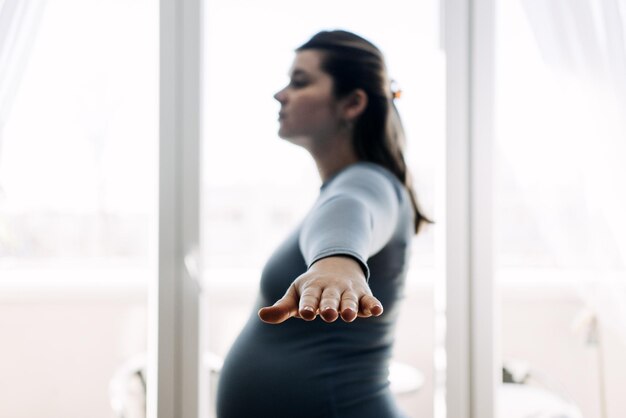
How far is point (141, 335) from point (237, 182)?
942mm

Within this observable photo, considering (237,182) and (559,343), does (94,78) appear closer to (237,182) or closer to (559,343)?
(237,182)

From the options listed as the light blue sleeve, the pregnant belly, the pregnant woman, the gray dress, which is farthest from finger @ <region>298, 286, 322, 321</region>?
the pregnant belly

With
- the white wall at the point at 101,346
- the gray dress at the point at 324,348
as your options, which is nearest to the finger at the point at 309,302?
the gray dress at the point at 324,348

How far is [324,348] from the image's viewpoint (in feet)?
4.28

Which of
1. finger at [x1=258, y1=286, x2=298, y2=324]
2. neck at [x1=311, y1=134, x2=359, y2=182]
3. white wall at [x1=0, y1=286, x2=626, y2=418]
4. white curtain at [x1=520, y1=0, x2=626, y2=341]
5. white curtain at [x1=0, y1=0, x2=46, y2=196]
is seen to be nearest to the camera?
finger at [x1=258, y1=286, x2=298, y2=324]

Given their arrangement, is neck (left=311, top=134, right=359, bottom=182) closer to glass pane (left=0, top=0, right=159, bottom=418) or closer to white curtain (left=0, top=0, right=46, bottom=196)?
glass pane (left=0, top=0, right=159, bottom=418)

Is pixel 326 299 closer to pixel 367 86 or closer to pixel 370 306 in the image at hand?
pixel 370 306

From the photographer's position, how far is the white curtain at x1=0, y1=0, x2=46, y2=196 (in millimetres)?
1245

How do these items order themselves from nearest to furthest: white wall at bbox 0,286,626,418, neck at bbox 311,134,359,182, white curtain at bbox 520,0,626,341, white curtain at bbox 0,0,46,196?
white curtain at bbox 0,0,46,196, white curtain at bbox 520,0,626,341, neck at bbox 311,134,359,182, white wall at bbox 0,286,626,418

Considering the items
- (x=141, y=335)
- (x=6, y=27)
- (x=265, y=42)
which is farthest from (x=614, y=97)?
(x=141, y=335)

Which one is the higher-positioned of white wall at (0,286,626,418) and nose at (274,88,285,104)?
nose at (274,88,285,104)

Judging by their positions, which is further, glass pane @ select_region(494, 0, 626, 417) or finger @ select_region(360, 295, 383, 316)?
glass pane @ select_region(494, 0, 626, 417)

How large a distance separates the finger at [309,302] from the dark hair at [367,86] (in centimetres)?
77

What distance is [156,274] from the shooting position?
1388 mm
